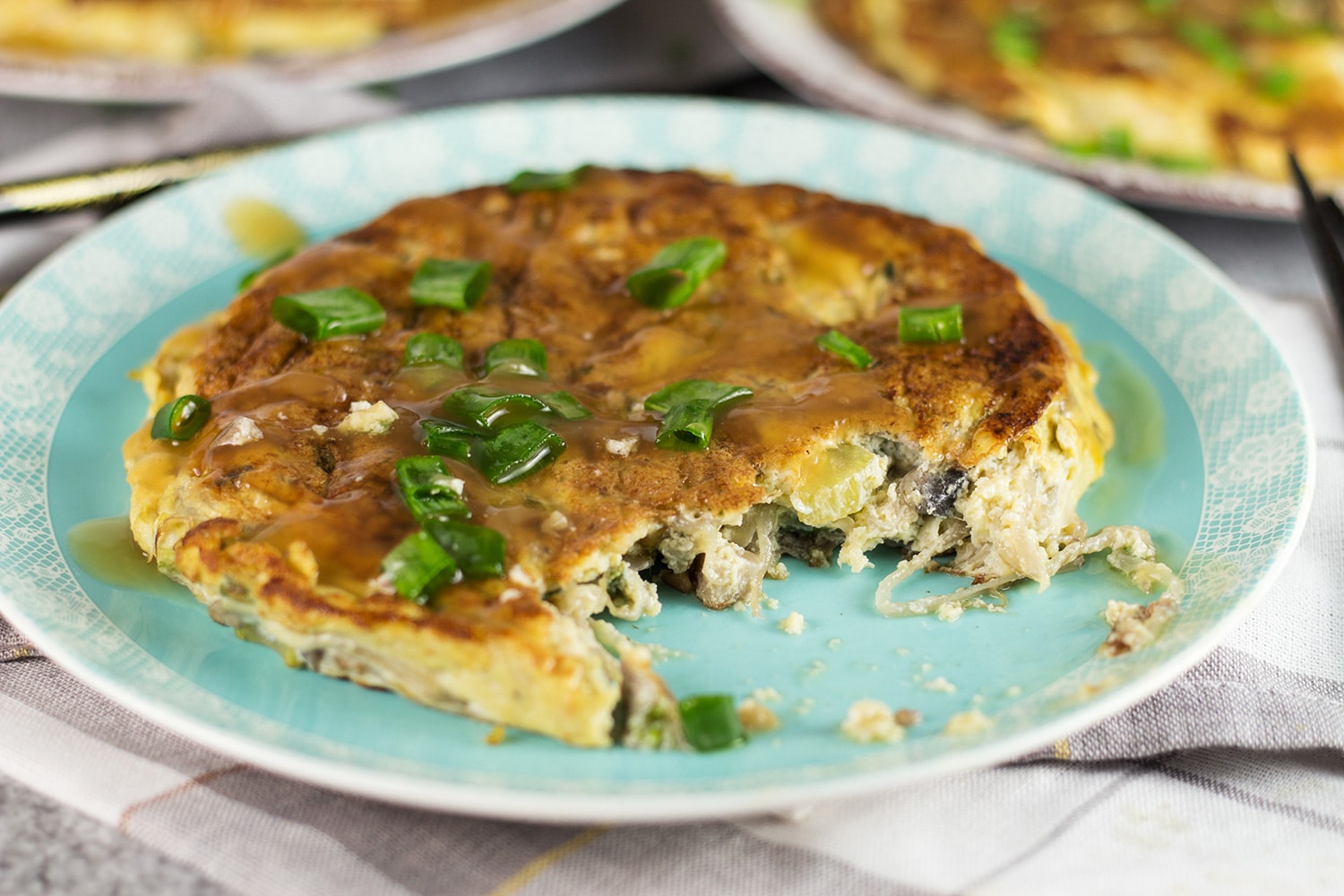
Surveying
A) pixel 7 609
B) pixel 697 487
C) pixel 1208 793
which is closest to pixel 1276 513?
pixel 1208 793

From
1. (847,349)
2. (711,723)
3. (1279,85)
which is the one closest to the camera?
(711,723)

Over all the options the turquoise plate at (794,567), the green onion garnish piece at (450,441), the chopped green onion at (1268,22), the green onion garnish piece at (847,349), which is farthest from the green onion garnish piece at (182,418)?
the chopped green onion at (1268,22)

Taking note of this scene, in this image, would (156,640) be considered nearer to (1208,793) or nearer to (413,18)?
(1208,793)

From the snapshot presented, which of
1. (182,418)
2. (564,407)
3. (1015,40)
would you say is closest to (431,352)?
(564,407)

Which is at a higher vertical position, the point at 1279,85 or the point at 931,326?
the point at 1279,85

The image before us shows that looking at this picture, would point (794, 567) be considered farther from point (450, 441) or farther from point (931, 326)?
point (450, 441)

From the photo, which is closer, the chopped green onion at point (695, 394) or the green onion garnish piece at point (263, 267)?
the chopped green onion at point (695, 394)

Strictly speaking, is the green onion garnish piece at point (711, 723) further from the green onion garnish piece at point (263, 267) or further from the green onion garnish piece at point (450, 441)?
the green onion garnish piece at point (263, 267)
